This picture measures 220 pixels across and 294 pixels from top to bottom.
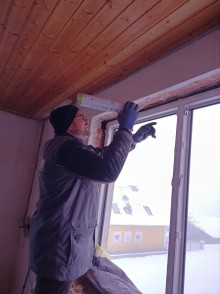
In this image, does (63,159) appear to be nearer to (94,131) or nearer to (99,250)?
(99,250)

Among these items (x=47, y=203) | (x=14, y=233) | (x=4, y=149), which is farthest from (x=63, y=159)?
(x=14, y=233)

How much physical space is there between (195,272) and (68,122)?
3.45ft

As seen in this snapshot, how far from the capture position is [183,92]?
1.45m

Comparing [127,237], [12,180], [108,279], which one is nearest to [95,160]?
[108,279]

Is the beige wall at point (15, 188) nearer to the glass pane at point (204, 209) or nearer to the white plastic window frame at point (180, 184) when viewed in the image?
the white plastic window frame at point (180, 184)

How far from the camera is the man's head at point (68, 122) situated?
1.30 m

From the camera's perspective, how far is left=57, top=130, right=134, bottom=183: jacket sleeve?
99cm

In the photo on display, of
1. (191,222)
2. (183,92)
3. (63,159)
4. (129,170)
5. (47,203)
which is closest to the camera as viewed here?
(63,159)

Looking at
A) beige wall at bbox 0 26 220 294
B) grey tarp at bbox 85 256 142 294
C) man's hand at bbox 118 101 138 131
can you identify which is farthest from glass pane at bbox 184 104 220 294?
beige wall at bbox 0 26 220 294

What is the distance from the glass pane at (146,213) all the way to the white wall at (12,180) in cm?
162

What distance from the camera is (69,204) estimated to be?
3.76ft

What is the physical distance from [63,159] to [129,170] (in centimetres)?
93

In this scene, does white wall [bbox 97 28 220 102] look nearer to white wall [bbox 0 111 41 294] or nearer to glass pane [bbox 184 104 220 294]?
glass pane [bbox 184 104 220 294]

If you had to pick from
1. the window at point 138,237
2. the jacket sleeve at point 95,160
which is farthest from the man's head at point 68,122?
the window at point 138,237
